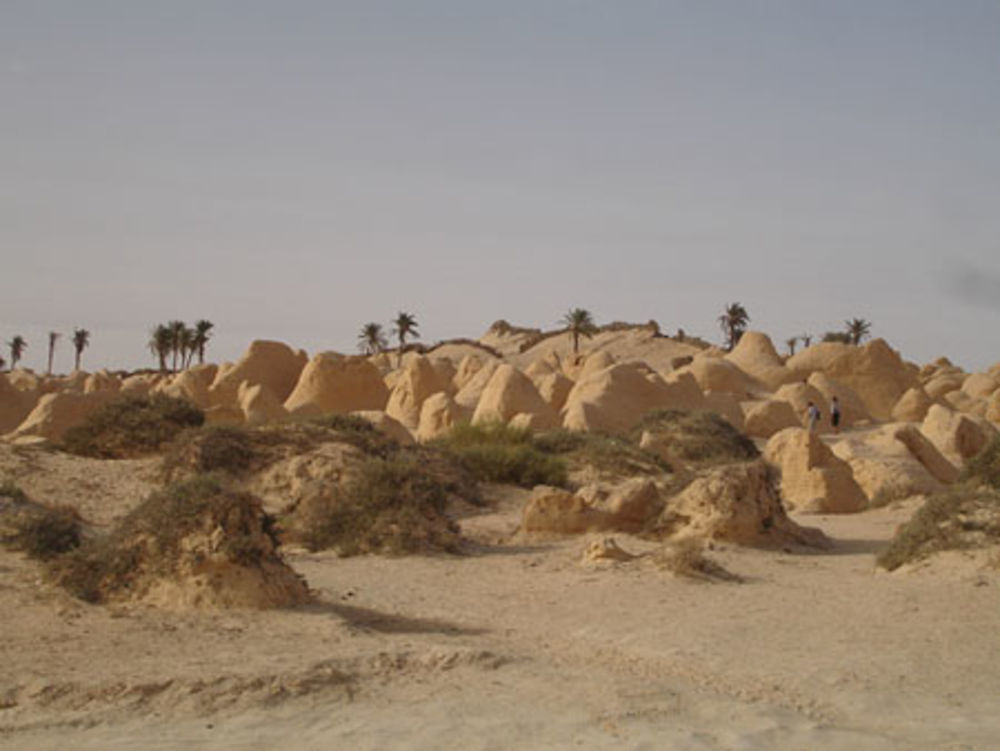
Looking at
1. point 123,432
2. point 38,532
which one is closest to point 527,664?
point 38,532

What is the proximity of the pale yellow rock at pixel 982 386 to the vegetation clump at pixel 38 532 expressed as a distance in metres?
37.2

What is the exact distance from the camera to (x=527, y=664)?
7.10m

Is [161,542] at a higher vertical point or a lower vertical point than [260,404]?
lower

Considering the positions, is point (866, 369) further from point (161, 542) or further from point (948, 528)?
point (161, 542)

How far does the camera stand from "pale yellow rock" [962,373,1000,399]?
4143cm

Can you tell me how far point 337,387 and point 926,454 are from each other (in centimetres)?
1531

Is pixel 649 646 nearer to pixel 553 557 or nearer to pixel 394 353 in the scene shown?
pixel 553 557

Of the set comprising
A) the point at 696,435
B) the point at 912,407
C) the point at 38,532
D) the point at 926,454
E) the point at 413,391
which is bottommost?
the point at 38,532

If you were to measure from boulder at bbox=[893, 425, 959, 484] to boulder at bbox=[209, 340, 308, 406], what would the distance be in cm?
1740

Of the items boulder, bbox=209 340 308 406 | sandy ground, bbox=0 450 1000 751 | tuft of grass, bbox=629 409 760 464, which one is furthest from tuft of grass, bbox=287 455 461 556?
boulder, bbox=209 340 308 406

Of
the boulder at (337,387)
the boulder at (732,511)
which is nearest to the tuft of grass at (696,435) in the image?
the boulder at (732,511)

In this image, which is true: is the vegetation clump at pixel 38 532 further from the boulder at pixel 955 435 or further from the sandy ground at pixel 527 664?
the boulder at pixel 955 435

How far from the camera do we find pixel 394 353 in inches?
2672

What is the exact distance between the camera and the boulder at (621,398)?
2519 centimetres
